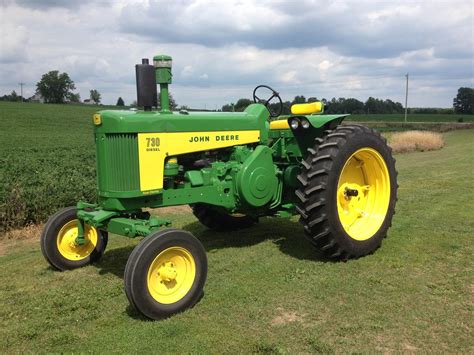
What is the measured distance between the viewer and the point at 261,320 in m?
3.77

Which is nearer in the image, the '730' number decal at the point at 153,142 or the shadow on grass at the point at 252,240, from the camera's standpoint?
the '730' number decal at the point at 153,142

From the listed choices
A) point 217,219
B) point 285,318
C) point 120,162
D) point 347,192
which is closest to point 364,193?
point 347,192

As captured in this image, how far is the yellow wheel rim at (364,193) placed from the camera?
18.2 ft

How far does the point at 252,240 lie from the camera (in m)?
6.20

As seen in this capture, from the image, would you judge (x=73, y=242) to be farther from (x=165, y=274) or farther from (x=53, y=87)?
(x=53, y=87)

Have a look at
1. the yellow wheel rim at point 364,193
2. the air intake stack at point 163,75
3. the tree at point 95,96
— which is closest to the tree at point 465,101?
the tree at point 95,96

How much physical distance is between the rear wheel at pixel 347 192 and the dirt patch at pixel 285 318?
120 cm

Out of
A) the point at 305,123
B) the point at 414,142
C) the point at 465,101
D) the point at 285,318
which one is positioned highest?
the point at 465,101

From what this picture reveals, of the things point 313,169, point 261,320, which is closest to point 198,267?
point 261,320

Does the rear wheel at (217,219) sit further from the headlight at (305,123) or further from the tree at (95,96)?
the tree at (95,96)

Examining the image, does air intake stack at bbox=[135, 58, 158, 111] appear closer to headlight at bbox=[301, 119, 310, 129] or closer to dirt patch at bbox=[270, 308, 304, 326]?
headlight at bbox=[301, 119, 310, 129]

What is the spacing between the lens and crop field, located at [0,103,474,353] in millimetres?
3428

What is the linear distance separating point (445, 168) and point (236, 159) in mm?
10400

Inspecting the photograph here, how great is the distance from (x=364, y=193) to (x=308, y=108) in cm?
130
